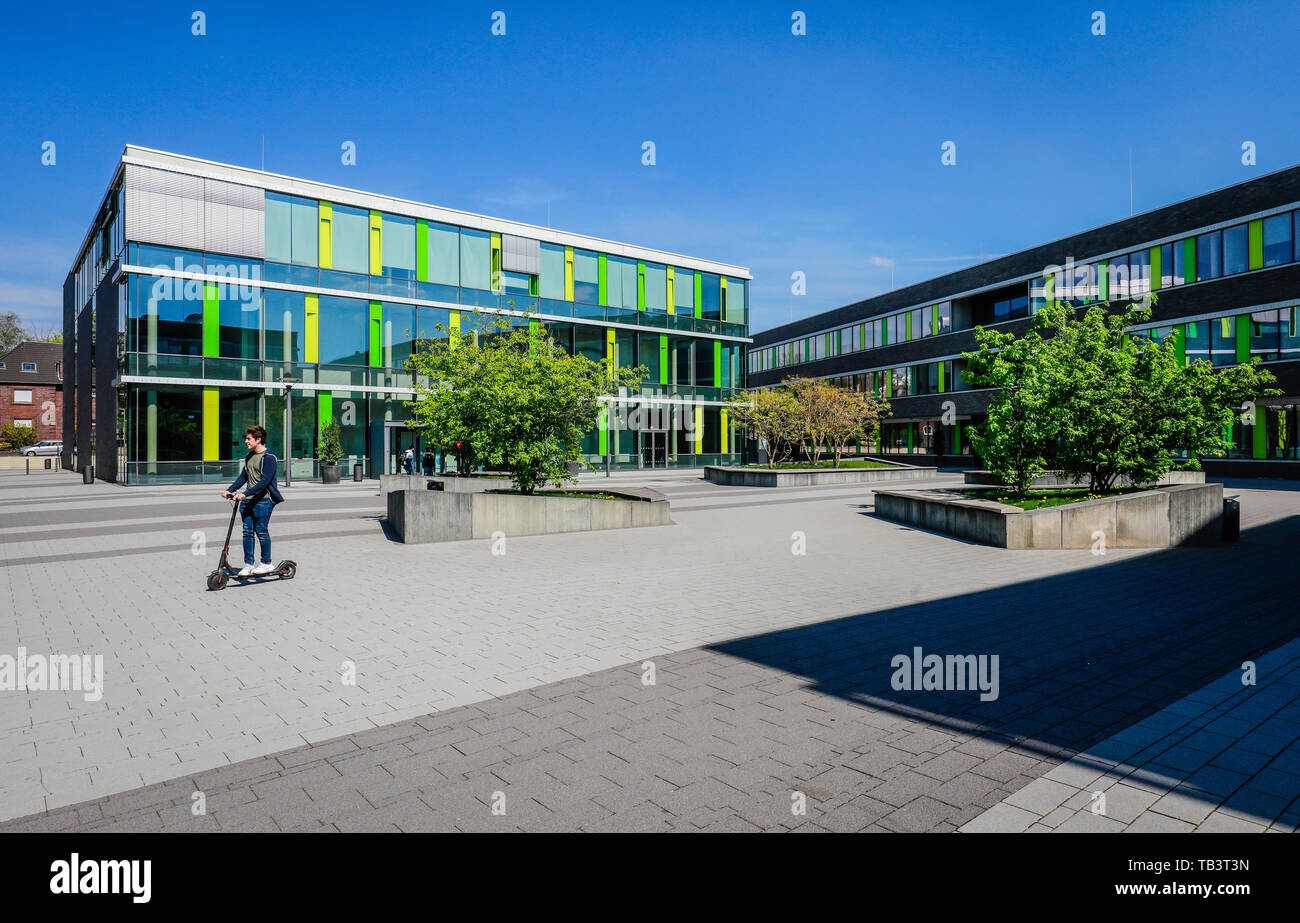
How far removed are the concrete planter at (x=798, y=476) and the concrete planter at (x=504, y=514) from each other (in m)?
13.1

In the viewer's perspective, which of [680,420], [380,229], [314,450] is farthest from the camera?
[680,420]

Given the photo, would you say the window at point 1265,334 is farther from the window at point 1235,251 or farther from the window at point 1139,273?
the window at point 1139,273

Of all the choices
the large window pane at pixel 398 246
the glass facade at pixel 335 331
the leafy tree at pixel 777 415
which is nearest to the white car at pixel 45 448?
the glass facade at pixel 335 331

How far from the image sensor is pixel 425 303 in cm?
3666

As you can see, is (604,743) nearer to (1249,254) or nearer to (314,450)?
(314,450)

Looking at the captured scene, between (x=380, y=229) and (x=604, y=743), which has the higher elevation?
(x=380, y=229)

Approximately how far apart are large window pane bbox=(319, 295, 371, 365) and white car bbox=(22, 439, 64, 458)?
126ft

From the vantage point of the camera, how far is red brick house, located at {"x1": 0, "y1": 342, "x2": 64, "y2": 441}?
227 feet

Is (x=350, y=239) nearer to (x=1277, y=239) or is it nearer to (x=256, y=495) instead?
(x=256, y=495)

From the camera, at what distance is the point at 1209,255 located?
32.8 metres

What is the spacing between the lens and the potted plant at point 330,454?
30469 millimetres
